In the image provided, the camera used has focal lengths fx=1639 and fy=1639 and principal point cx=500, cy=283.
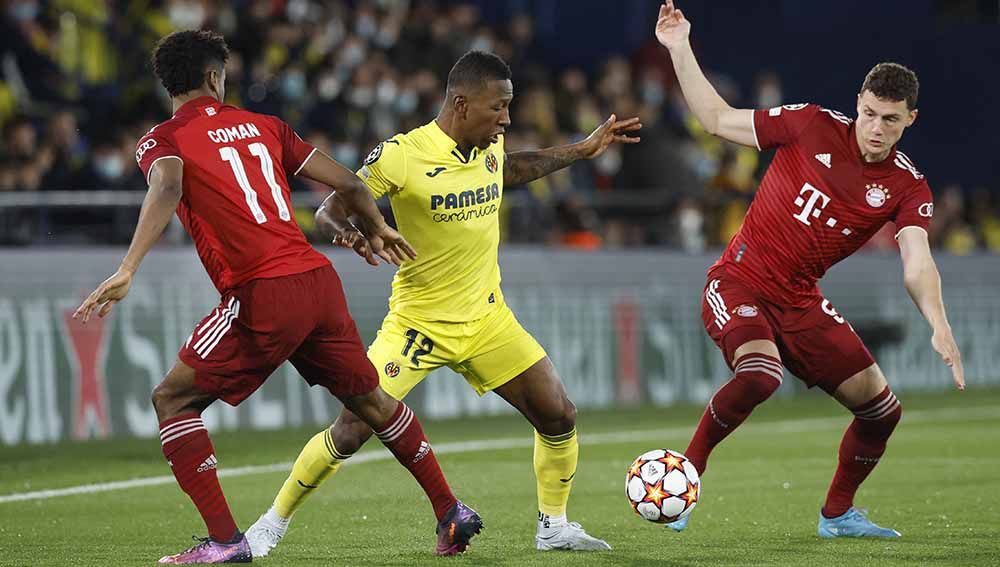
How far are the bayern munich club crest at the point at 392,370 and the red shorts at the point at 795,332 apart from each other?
1.62 metres

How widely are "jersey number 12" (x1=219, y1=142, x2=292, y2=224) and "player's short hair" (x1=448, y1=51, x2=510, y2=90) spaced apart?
3.62 feet

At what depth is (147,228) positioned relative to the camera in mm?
6840

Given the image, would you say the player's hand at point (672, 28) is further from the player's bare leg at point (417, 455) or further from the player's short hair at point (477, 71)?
the player's bare leg at point (417, 455)

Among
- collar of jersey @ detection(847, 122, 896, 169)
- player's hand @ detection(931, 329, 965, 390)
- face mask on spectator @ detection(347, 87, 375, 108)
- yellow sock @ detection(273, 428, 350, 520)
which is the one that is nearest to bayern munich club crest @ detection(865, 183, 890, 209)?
collar of jersey @ detection(847, 122, 896, 169)

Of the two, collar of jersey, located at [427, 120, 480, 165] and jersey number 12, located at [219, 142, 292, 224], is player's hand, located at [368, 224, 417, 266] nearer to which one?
jersey number 12, located at [219, 142, 292, 224]

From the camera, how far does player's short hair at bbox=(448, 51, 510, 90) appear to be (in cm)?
790

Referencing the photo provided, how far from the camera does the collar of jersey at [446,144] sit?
802 cm

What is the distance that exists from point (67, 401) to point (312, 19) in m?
6.86

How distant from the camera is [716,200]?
20469 millimetres

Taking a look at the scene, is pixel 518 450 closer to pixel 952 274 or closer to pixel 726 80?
pixel 952 274

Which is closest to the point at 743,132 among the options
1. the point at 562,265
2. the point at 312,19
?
the point at 562,265

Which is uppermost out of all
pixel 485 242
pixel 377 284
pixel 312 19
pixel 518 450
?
pixel 312 19

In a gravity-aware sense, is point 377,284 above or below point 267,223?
below

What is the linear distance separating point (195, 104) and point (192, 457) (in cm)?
155
